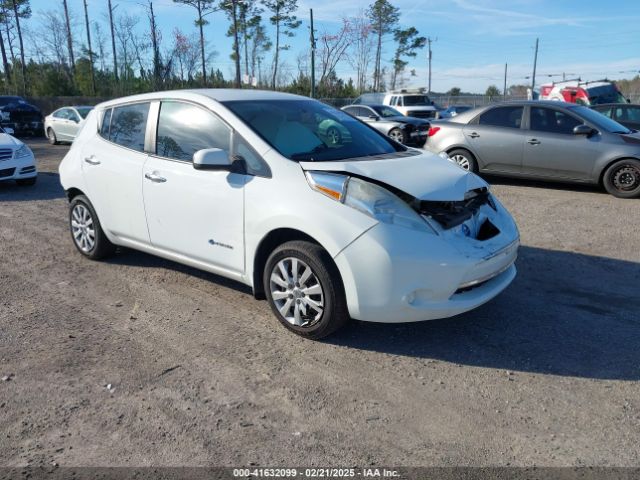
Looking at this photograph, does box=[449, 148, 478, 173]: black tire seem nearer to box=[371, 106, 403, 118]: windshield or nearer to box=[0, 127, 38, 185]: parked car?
box=[0, 127, 38, 185]: parked car

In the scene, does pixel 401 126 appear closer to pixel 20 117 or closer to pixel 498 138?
pixel 498 138

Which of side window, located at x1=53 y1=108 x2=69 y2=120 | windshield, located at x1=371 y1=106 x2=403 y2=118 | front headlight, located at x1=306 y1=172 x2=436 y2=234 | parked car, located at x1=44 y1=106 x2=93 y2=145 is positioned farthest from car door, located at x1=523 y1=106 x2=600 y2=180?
side window, located at x1=53 y1=108 x2=69 y2=120

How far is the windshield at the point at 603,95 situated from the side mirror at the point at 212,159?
22034 mm

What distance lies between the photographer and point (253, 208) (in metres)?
3.80

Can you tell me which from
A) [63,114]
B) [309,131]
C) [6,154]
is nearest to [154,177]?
[309,131]

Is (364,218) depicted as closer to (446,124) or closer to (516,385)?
(516,385)

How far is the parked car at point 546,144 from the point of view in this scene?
862 centimetres

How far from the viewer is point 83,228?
18.1 feet

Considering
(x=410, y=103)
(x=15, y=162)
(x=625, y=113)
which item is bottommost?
(x=15, y=162)

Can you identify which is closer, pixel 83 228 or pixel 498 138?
pixel 83 228

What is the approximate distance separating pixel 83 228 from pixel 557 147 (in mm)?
7514

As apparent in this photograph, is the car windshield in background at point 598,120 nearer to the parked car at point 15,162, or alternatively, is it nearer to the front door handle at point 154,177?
the front door handle at point 154,177

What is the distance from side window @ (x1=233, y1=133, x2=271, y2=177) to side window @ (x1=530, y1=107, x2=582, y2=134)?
7033 millimetres

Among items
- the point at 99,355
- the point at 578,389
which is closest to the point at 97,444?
the point at 99,355
